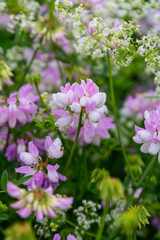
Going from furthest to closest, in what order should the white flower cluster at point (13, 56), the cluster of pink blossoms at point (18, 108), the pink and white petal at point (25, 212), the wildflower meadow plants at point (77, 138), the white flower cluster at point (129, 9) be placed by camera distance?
the white flower cluster at point (13, 56)
the white flower cluster at point (129, 9)
the cluster of pink blossoms at point (18, 108)
the wildflower meadow plants at point (77, 138)
the pink and white petal at point (25, 212)

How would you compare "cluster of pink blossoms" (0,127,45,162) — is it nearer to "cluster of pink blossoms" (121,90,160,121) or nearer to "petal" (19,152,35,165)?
"petal" (19,152,35,165)

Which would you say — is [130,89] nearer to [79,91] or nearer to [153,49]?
[153,49]

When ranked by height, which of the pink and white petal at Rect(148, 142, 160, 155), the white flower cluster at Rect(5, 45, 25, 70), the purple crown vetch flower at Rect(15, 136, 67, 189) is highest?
the white flower cluster at Rect(5, 45, 25, 70)

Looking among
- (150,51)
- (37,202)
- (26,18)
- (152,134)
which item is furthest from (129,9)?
(37,202)

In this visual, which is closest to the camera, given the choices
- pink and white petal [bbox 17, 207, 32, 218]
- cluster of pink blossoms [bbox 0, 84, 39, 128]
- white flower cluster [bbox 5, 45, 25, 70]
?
pink and white petal [bbox 17, 207, 32, 218]

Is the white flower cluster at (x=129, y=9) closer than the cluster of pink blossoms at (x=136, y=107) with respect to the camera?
Yes

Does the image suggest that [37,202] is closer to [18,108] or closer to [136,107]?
[18,108]

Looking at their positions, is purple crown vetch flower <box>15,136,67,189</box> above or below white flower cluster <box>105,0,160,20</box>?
below

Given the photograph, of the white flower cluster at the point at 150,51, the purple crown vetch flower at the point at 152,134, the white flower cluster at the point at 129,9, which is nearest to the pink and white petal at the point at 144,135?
the purple crown vetch flower at the point at 152,134

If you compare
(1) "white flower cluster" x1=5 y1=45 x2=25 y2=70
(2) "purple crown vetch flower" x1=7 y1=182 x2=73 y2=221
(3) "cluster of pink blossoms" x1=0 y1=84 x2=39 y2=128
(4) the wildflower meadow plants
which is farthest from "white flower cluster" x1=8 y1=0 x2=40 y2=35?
(2) "purple crown vetch flower" x1=7 y1=182 x2=73 y2=221

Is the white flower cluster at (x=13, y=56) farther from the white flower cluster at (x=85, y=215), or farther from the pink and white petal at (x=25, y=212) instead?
the pink and white petal at (x=25, y=212)
